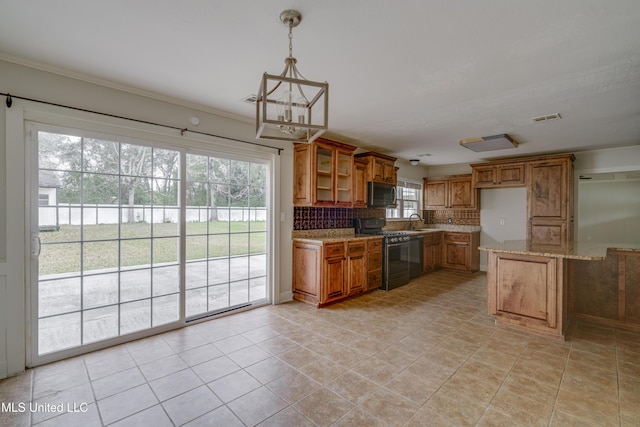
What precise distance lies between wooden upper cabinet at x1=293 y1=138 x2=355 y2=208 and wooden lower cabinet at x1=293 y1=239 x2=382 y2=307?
25.3 inches

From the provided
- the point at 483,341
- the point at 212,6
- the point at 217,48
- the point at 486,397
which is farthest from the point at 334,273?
the point at 212,6

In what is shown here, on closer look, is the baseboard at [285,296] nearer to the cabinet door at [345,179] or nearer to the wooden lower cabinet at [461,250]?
the cabinet door at [345,179]

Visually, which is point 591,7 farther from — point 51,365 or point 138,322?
point 51,365

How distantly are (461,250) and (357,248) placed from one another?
122 inches

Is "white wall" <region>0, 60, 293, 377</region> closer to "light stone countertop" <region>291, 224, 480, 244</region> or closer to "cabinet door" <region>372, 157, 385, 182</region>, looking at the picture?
"light stone countertop" <region>291, 224, 480, 244</region>

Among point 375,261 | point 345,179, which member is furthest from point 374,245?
point 345,179

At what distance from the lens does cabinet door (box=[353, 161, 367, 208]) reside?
15.3 ft

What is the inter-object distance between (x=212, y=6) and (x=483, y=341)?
3.53m

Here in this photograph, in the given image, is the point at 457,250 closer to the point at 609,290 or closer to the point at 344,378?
the point at 609,290

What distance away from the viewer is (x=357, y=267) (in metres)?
4.30

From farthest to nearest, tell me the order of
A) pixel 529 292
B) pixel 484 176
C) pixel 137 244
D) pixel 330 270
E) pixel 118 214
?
pixel 484 176, pixel 330 270, pixel 529 292, pixel 137 244, pixel 118 214

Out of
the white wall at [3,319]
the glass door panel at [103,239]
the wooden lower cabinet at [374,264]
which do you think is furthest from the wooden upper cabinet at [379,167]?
the white wall at [3,319]

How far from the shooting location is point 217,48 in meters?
2.09

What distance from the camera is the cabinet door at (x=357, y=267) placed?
4.20 meters
